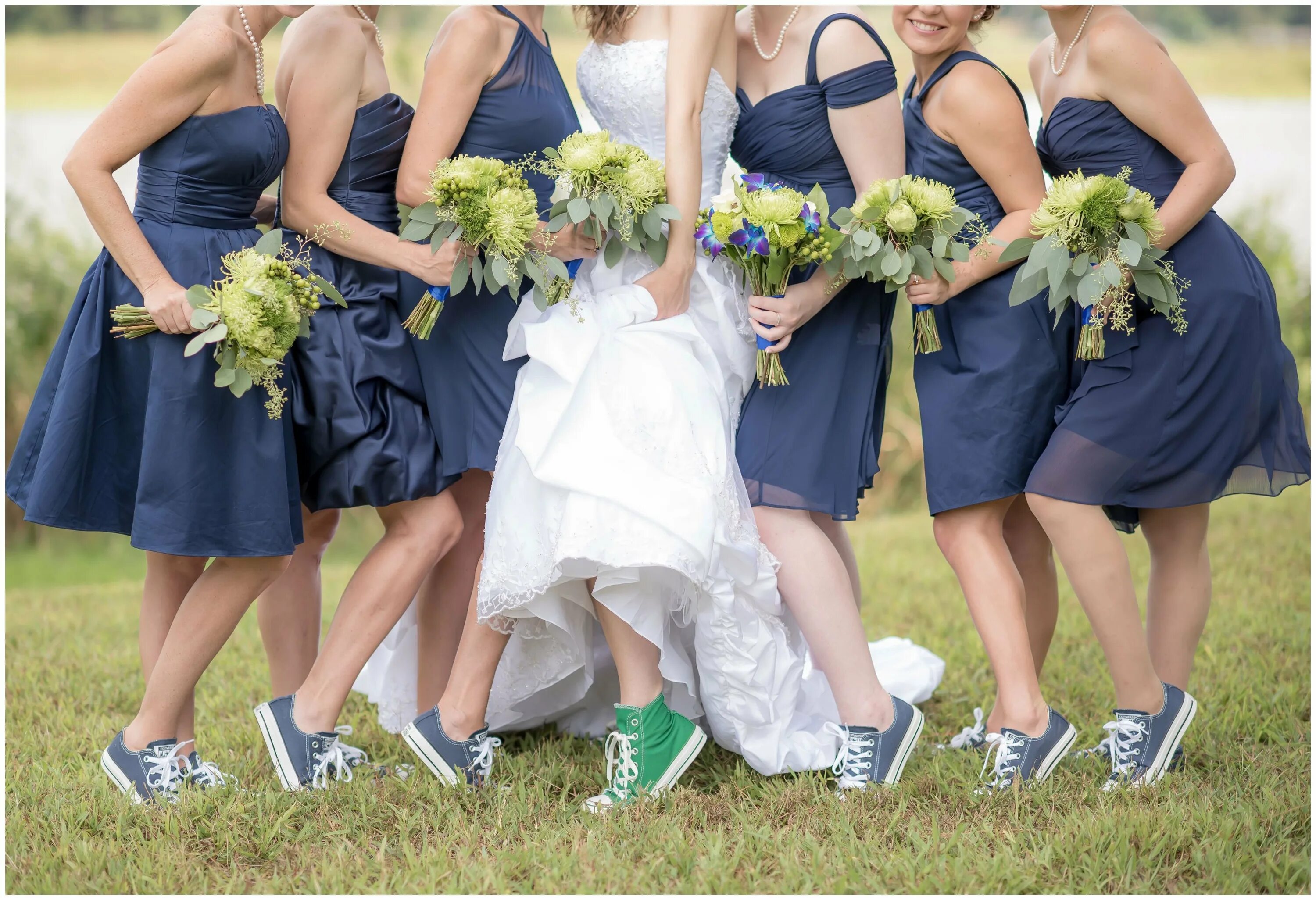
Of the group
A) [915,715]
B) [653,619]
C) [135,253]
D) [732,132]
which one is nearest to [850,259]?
[732,132]

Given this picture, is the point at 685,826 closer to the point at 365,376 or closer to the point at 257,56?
the point at 365,376

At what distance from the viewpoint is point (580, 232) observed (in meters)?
3.32

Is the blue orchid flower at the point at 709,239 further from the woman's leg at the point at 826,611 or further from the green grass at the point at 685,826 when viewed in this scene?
the green grass at the point at 685,826

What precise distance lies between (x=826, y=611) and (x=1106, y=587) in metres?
0.84

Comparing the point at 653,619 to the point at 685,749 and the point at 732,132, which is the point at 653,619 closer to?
the point at 685,749

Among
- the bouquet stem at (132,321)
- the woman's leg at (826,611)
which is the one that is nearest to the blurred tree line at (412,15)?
the bouquet stem at (132,321)

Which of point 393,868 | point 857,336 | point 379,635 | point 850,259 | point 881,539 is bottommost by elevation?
point 881,539

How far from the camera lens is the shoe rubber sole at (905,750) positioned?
10.9ft

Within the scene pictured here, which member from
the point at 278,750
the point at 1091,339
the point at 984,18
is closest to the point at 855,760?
the point at 1091,339

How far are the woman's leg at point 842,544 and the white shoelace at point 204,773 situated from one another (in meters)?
2.00

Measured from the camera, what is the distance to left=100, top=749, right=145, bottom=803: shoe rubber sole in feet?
10.8

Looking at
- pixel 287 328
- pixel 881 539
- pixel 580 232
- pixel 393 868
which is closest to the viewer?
pixel 393 868

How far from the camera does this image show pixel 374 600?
3.44 metres

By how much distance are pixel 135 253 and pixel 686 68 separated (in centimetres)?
162
